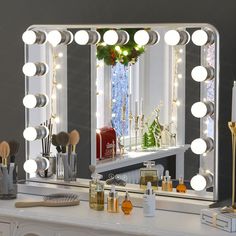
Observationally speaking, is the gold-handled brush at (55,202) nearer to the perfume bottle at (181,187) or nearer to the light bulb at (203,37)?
the perfume bottle at (181,187)

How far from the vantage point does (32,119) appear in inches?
130

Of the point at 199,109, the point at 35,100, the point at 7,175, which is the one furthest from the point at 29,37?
the point at 199,109

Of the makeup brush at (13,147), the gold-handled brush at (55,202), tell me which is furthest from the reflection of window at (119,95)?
the makeup brush at (13,147)

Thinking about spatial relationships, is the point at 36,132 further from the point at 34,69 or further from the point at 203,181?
the point at 203,181

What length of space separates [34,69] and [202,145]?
867mm

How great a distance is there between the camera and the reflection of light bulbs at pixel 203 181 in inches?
112

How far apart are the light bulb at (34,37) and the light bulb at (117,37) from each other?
1.09 feet

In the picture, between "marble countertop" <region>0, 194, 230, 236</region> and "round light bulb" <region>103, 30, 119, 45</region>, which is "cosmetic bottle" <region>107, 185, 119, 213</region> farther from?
"round light bulb" <region>103, 30, 119, 45</region>

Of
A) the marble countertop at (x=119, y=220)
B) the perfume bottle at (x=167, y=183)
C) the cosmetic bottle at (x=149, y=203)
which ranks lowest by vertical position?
the marble countertop at (x=119, y=220)

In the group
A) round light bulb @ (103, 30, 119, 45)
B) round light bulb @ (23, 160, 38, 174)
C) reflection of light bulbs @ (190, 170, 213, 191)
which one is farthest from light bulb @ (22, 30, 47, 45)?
reflection of light bulbs @ (190, 170, 213, 191)

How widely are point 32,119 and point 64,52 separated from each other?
1.15ft

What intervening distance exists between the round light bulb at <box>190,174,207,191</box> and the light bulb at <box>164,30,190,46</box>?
54 cm

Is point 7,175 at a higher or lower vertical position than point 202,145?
lower

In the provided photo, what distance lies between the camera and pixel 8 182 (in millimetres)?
3090
